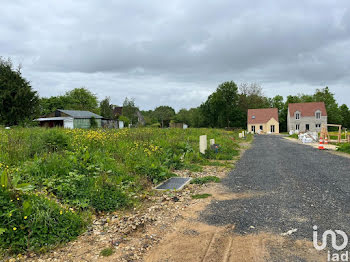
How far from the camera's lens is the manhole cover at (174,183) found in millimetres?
6850

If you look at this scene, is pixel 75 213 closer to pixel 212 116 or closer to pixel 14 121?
pixel 14 121

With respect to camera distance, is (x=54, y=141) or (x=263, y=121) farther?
(x=263, y=121)

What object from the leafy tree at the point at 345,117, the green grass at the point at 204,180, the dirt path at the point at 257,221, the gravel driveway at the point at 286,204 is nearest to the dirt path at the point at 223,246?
the dirt path at the point at 257,221

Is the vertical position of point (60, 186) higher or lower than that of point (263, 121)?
lower

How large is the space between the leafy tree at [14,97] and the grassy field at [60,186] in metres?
24.8

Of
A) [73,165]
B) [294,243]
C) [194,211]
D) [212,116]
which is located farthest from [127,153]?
[212,116]

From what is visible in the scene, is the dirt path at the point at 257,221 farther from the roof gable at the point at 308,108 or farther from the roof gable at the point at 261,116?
the roof gable at the point at 308,108

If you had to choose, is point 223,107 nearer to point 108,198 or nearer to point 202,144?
point 202,144

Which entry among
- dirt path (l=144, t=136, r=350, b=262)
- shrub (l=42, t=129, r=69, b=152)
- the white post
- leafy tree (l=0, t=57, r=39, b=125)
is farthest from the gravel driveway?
leafy tree (l=0, t=57, r=39, b=125)

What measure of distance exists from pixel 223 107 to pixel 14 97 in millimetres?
47920

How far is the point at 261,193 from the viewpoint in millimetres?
6211

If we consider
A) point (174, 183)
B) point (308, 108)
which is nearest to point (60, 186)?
point (174, 183)

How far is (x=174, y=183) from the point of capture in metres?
7.37

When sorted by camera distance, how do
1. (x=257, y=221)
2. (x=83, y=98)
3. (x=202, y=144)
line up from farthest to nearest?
(x=83, y=98)
(x=202, y=144)
(x=257, y=221)
